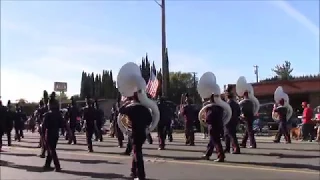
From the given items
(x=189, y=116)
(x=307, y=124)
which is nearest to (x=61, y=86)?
(x=189, y=116)

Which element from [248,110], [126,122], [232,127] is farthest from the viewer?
[248,110]

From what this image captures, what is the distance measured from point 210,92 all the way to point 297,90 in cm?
2846

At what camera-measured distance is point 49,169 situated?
12.7m

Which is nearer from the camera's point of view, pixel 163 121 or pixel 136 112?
pixel 136 112

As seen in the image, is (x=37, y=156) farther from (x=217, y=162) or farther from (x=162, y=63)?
(x=162, y=63)

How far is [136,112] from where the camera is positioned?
32.4 ft

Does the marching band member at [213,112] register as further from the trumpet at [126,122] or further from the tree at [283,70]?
the tree at [283,70]

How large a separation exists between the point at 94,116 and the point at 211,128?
5.30 meters

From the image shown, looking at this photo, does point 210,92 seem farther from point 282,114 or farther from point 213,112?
point 282,114

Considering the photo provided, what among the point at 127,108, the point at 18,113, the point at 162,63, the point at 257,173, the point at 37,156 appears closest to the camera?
the point at 127,108

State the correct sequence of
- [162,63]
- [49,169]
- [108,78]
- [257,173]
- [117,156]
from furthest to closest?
[108,78] → [162,63] → [117,156] → [49,169] → [257,173]

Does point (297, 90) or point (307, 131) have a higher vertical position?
point (297, 90)

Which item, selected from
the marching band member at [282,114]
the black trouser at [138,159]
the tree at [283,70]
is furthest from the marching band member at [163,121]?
the tree at [283,70]

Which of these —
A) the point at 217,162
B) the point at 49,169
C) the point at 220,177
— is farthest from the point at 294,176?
the point at 49,169
